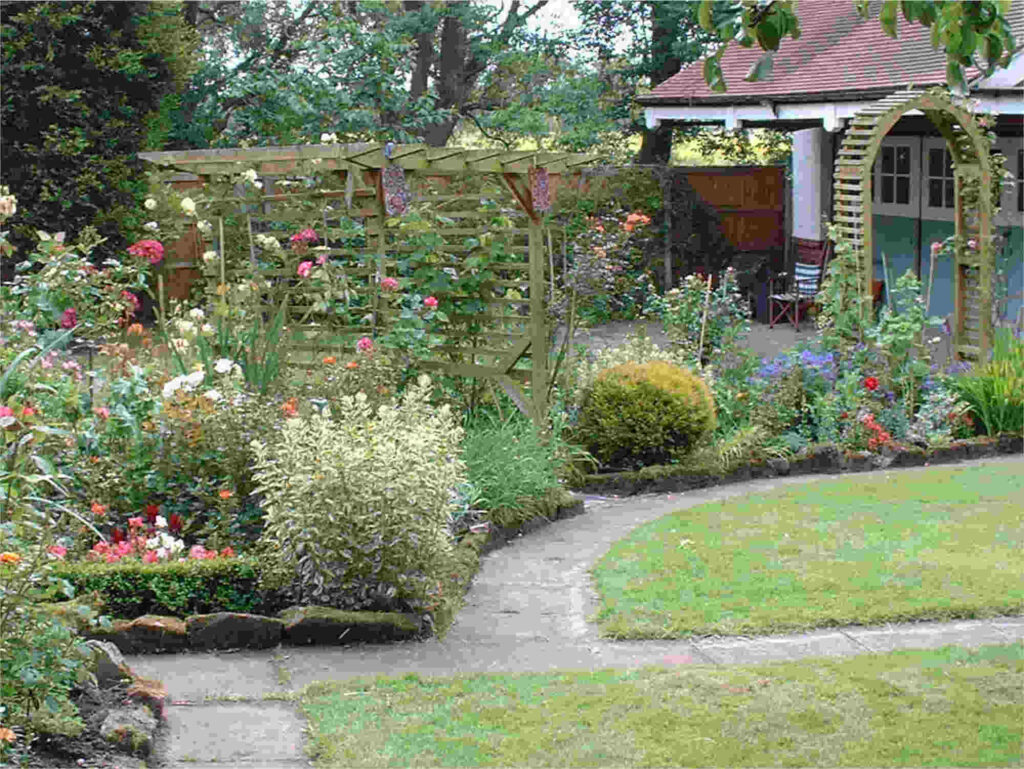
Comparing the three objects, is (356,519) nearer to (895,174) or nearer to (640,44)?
(895,174)

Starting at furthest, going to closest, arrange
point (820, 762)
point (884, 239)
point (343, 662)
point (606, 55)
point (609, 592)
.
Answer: point (606, 55) < point (884, 239) < point (609, 592) < point (343, 662) < point (820, 762)

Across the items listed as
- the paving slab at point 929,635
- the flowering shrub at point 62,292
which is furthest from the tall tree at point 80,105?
the paving slab at point 929,635

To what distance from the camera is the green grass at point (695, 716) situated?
14.6ft

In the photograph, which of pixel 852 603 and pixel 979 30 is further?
pixel 852 603

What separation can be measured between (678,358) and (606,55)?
1254 centimetres

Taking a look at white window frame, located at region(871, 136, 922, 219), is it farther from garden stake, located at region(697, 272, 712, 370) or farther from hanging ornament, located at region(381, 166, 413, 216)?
hanging ornament, located at region(381, 166, 413, 216)

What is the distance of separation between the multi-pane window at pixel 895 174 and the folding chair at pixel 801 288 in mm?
1015

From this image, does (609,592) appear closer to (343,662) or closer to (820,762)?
(343,662)

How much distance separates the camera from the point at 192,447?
6863mm

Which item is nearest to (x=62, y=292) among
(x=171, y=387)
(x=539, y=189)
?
(x=171, y=387)

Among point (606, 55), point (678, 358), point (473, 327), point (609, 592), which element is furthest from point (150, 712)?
point (606, 55)

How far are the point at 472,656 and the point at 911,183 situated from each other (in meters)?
13.1

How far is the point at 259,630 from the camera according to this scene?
19.1ft

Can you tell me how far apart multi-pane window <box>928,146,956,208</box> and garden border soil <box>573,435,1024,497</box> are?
6127mm
